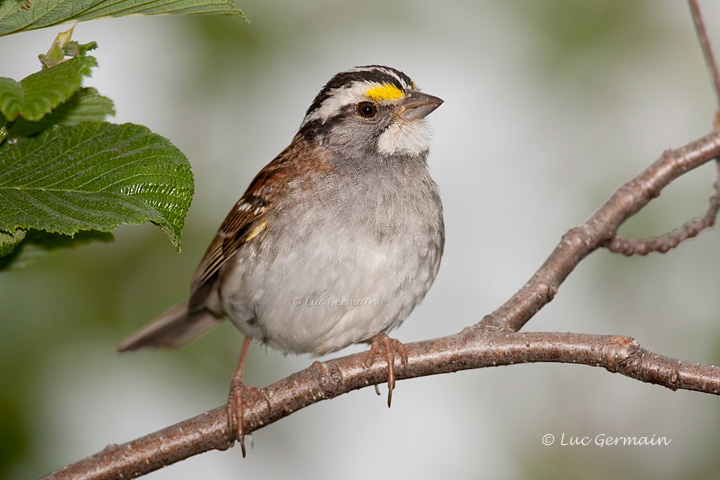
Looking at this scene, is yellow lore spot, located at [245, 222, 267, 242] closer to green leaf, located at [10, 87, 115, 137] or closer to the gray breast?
the gray breast

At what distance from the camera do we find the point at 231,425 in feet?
11.0

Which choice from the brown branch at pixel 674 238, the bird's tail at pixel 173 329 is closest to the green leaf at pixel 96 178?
the brown branch at pixel 674 238

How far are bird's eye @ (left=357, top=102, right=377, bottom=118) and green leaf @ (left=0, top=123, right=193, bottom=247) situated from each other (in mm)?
2173

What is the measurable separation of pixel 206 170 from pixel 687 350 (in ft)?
13.5

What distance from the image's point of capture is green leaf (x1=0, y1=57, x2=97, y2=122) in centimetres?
176

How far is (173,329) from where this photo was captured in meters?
5.32

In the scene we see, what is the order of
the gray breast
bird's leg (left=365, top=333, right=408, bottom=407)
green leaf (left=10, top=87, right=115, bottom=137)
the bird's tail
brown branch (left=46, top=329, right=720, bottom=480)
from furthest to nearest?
the bird's tail → the gray breast → bird's leg (left=365, top=333, right=408, bottom=407) → brown branch (left=46, top=329, right=720, bottom=480) → green leaf (left=10, top=87, right=115, bottom=137)

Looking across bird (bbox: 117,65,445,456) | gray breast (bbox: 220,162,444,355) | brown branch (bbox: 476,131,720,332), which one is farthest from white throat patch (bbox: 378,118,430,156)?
brown branch (bbox: 476,131,720,332)

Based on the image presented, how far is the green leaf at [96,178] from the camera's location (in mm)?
2184

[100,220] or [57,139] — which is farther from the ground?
[57,139]

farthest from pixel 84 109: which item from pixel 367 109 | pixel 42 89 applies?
pixel 367 109

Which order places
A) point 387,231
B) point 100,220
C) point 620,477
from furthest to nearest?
point 620,477 < point 387,231 < point 100,220

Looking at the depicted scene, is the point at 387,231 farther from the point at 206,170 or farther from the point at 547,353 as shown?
the point at 206,170

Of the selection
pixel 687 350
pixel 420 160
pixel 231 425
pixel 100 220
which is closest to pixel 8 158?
pixel 100 220
